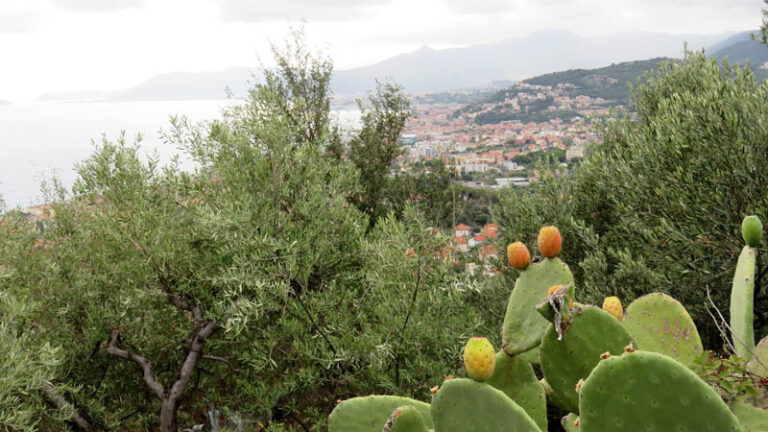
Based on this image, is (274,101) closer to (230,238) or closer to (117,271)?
(230,238)

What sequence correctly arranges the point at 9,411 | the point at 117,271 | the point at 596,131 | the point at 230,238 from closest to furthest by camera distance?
the point at 9,411 < the point at 230,238 < the point at 117,271 < the point at 596,131

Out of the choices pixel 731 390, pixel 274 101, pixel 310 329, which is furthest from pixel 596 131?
pixel 731 390

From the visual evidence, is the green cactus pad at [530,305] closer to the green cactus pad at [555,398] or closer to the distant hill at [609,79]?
the green cactus pad at [555,398]

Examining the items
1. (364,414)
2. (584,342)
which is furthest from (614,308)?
(364,414)

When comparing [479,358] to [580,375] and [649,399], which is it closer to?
[649,399]

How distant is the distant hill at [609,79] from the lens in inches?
1950

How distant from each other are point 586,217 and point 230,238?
20.9ft

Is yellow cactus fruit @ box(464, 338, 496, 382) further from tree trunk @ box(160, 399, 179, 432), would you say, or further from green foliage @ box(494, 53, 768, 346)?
tree trunk @ box(160, 399, 179, 432)

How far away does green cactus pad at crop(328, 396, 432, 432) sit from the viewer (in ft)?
7.47

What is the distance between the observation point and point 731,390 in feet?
6.64

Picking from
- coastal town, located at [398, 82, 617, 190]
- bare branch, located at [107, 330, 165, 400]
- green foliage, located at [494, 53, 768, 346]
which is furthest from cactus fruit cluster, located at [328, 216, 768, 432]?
coastal town, located at [398, 82, 617, 190]

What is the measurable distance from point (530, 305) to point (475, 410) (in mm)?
960

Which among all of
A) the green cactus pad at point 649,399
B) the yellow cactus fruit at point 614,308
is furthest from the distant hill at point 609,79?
Answer: the green cactus pad at point 649,399

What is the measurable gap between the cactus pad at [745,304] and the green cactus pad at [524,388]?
105cm
